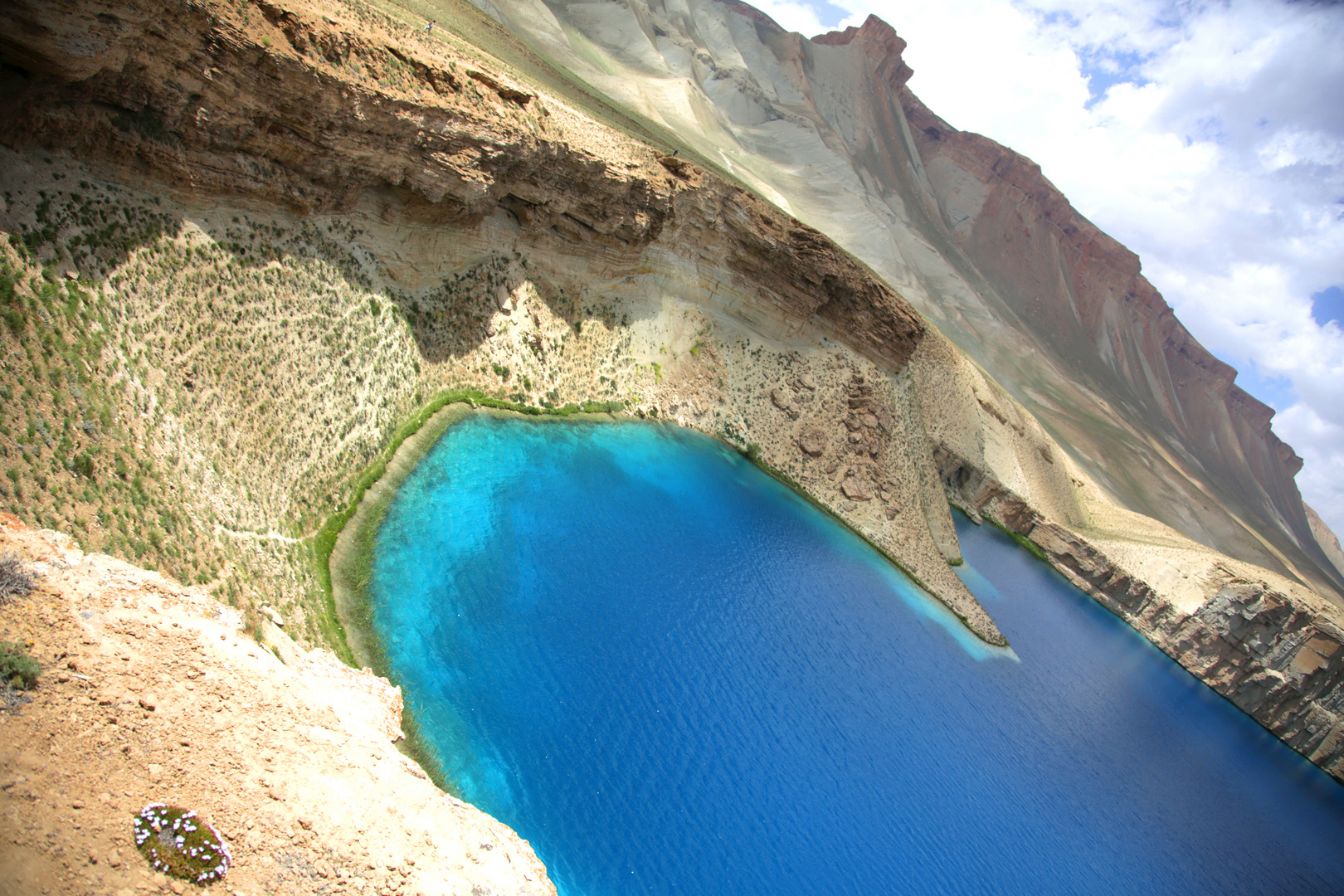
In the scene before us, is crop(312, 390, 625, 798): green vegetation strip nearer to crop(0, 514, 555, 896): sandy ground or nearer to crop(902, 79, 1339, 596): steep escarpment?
crop(0, 514, 555, 896): sandy ground

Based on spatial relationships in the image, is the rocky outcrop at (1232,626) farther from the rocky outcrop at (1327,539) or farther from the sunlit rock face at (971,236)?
the rocky outcrop at (1327,539)

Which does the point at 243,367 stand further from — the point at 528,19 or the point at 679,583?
the point at 528,19

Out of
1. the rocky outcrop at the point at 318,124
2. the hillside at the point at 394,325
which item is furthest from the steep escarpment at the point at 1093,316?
the rocky outcrop at the point at 318,124

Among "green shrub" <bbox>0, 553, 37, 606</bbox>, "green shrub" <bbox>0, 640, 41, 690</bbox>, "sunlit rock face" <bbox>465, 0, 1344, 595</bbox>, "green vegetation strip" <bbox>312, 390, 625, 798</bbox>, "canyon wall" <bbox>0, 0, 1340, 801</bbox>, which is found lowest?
"green vegetation strip" <bbox>312, 390, 625, 798</bbox>

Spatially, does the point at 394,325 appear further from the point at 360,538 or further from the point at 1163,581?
the point at 1163,581

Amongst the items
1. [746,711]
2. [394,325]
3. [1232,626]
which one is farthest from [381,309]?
[1232,626]

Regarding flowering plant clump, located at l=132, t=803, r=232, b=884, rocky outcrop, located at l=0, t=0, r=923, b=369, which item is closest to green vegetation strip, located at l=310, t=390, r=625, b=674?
rocky outcrop, located at l=0, t=0, r=923, b=369

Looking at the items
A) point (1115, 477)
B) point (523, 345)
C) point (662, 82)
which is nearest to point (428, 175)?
point (523, 345)
